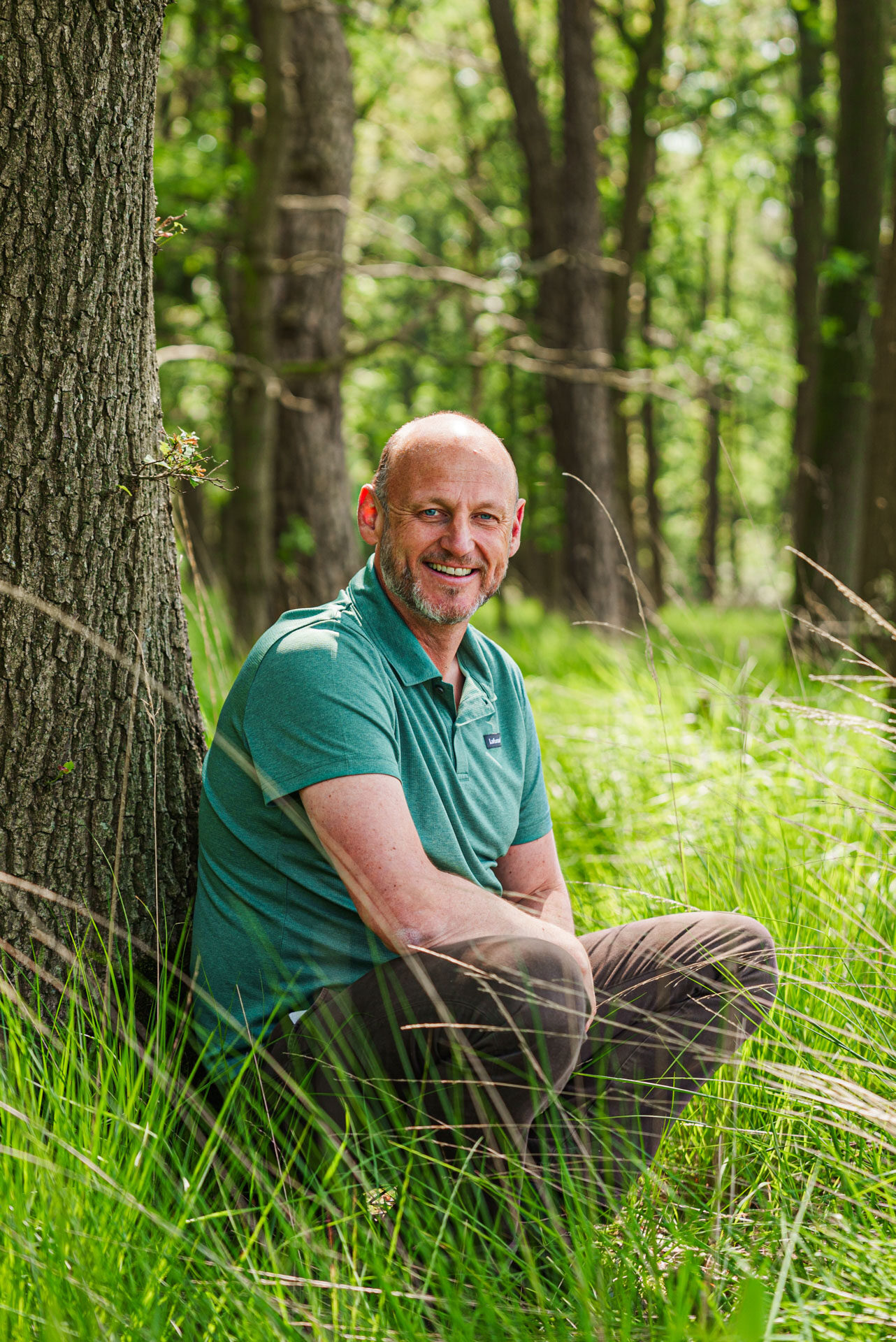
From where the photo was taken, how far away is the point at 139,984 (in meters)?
2.34

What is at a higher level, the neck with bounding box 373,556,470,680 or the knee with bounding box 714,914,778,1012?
the neck with bounding box 373,556,470,680

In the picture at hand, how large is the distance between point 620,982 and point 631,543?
10.9 m

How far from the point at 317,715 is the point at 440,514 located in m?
0.62

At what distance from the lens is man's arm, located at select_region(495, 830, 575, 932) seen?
104 inches

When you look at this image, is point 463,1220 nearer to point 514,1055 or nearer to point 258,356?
point 514,1055

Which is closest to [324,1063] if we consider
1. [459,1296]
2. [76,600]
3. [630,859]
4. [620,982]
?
[459,1296]

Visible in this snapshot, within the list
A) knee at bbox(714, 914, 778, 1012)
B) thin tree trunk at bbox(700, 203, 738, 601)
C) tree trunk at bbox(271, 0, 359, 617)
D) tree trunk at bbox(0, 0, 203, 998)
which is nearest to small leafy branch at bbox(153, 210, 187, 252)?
tree trunk at bbox(0, 0, 203, 998)

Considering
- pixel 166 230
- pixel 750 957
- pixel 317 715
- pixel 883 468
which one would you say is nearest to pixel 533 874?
pixel 750 957

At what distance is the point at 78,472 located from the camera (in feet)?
7.48

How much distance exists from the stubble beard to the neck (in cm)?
1

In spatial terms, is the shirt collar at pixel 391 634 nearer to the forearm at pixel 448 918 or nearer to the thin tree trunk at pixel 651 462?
the forearm at pixel 448 918

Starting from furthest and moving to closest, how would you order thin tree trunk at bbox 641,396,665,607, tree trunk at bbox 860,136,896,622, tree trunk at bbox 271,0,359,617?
thin tree trunk at bbox 641,396,665,607 < tree trunk at bbox 271,0,359,617 < tree trunk at bbox 860,136,896,622

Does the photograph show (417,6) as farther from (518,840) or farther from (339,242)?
(518,840)

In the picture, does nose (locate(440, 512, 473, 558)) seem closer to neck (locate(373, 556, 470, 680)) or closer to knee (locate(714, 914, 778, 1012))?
neck (locate(373, 556, 470, 680))
